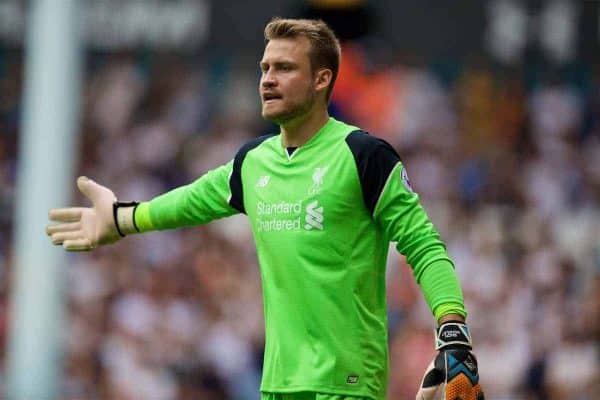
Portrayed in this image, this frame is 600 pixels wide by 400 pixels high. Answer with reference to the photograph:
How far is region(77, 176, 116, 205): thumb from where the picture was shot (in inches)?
227

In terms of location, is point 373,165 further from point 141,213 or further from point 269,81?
point 141,213

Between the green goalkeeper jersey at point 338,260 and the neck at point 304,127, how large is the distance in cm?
9

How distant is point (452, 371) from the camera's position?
15.8 feet

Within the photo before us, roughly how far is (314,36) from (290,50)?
0.11 meters

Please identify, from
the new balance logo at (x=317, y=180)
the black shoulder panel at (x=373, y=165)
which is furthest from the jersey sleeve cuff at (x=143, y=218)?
the black shoulder panel at (x=373, y=165)

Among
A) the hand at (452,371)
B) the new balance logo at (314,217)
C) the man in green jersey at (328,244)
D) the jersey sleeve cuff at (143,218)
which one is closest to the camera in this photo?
the hand at (452,371)

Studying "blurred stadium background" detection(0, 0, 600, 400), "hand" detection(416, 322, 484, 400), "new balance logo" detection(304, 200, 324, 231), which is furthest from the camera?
"blurred stadium background" detection(0, 0, 600, 400)

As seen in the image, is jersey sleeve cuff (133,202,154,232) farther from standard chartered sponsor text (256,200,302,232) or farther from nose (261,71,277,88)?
nose (261,71,277,88)

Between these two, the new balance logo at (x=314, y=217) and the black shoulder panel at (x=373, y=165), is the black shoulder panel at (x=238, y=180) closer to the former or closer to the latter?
the new balance logo at (x=314, y=217)

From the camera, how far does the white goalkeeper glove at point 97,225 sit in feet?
18.7

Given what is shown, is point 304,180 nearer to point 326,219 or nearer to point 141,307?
point 326,219

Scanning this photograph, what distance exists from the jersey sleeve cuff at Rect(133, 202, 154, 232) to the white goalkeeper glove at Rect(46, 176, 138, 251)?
2 cm

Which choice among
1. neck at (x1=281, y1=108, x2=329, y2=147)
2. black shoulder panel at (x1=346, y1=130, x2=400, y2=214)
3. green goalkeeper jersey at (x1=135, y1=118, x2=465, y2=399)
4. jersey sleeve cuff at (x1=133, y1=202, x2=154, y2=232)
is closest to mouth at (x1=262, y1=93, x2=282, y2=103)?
neck at (x1=281, y1=108, x2=329, y2=147)

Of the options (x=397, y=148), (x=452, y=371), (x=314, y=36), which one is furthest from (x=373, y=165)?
(x=397, y=148)
